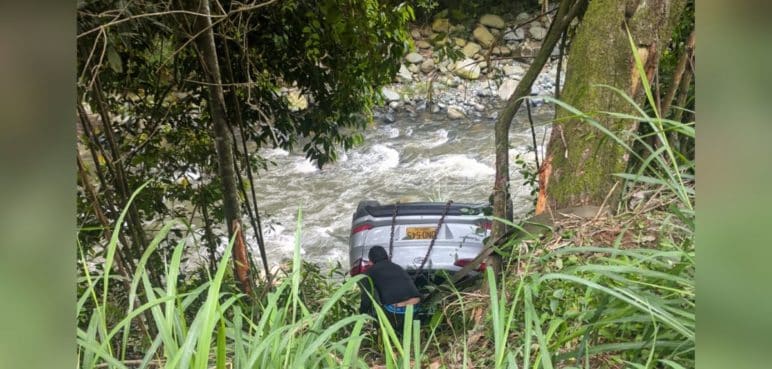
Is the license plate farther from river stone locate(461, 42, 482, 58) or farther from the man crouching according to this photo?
river stone locate(461, 42, 482, 58)

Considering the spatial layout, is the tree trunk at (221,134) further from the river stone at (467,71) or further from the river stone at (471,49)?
the river stone at (471,49)

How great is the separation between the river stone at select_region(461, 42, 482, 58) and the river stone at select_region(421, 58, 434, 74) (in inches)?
24.6

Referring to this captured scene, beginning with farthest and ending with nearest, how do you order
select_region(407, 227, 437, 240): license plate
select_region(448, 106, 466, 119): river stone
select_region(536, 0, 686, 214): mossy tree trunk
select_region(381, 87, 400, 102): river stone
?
select_region(381, 87, 400, 102): river stone
select_region(448, 106, 466, 119): river stone
select_region(407, 227, 437, 240): license plate
select_region(536, 0, 686, 214): mossy tree trunk

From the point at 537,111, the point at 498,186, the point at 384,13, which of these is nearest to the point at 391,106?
the point at 537,111

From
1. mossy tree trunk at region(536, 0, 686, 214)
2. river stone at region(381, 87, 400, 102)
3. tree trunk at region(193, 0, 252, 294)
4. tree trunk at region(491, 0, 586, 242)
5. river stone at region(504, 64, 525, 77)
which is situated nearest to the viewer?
mossy tree trunk at region(536, 0, 686, 214)

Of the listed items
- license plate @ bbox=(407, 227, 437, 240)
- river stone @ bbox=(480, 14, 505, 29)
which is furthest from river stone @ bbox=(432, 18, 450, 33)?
river stone @ bbox=(480, 14, 505, 29)

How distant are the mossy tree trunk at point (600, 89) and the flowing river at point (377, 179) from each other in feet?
12.0

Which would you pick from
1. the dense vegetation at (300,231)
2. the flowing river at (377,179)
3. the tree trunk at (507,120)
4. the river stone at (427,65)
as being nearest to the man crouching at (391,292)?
the dense vegetation at (300,231)

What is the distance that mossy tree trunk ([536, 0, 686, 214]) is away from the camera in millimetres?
2061

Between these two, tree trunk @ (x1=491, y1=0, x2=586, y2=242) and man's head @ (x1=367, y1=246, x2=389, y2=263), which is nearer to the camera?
tree trunk @ (x1=491, y1=0, x2=586, y2=242)

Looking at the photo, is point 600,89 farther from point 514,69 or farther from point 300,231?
point 514,69

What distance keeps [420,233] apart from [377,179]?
343 cm
